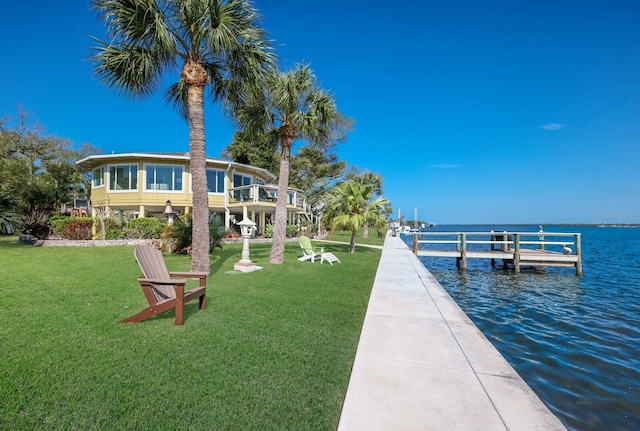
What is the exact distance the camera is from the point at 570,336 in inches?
239

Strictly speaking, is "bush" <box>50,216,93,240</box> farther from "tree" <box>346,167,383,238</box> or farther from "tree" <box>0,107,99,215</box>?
"tree" <box>346,167,383,238</box>

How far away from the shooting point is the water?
364 centimetres

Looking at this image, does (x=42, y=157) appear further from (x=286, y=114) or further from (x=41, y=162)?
(x=286, y=114)

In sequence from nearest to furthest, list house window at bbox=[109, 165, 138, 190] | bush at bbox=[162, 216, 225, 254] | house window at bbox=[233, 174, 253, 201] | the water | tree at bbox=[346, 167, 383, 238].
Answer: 1. the water
2. bush at bbox=[162, 216, 225, 254]
3. house window at bbox=[109, 165, 138, 190]
4. house window at bbox=[233, 174, 253, 201]
5. tree at bbox=[346, 167, 383, 238]

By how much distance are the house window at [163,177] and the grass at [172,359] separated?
15.4 m

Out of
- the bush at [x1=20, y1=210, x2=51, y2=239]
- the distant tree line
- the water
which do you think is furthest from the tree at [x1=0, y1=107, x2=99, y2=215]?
the water

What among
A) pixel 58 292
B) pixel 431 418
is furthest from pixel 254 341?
pixel 58 292

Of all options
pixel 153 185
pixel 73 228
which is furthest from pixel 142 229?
pixel 153 185

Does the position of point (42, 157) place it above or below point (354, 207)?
above

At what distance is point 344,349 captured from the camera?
4059 mm

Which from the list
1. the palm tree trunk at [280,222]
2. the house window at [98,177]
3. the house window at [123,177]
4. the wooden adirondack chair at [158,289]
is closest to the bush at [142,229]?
the house window at [123,177]

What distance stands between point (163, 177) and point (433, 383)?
22.2 metres

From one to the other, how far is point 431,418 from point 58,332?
4750 mm

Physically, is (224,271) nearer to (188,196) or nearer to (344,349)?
(344,349)
